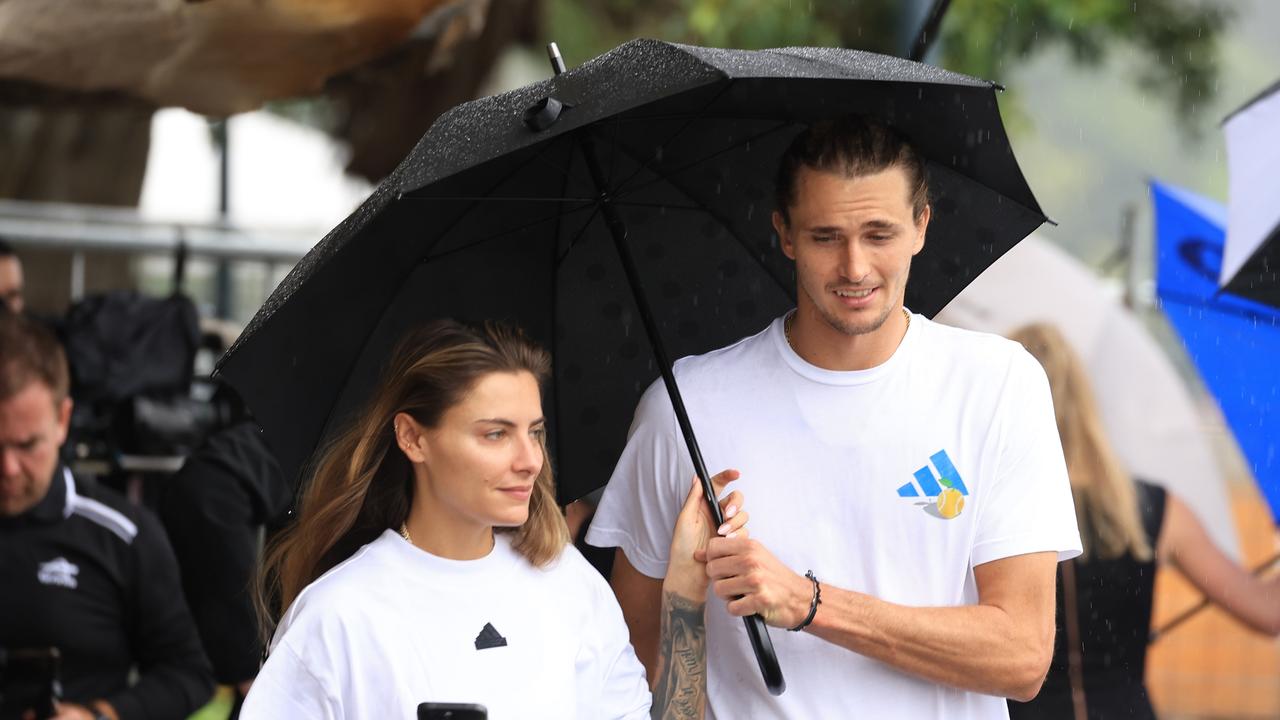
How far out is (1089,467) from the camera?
204 inches

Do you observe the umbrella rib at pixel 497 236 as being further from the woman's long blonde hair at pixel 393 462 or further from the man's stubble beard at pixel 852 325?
the man's stubble beard at pixel 852 325

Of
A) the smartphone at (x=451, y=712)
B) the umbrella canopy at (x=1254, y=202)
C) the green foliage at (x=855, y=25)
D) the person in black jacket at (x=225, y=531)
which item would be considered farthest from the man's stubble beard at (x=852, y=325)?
the green foliage at (x=855, y=25)

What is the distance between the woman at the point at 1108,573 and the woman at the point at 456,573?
1932 mm

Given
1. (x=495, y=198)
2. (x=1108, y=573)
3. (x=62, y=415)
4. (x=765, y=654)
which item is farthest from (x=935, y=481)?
(x=62, y=415)

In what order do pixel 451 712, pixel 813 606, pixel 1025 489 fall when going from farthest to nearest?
pixel 1025 489, pixel 813 606, pixel 451 712

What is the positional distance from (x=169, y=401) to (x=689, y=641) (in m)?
2.85

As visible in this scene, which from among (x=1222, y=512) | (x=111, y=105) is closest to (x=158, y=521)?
(x=111, y=105)

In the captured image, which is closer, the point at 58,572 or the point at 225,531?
the point at 58,572

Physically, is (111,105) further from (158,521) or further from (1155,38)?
(1155,38)

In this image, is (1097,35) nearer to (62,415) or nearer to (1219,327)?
(1219,327)

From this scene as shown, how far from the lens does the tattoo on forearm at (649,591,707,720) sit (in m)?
3.21

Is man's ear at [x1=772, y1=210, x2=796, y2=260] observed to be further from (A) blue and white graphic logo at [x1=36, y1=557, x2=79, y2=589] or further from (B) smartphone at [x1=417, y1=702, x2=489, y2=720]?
(A) blue and white graphic logo at [x1=36, y1=557, x2=79, y2=589]

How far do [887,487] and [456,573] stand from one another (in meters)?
0.84

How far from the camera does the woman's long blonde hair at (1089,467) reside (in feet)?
16.8
